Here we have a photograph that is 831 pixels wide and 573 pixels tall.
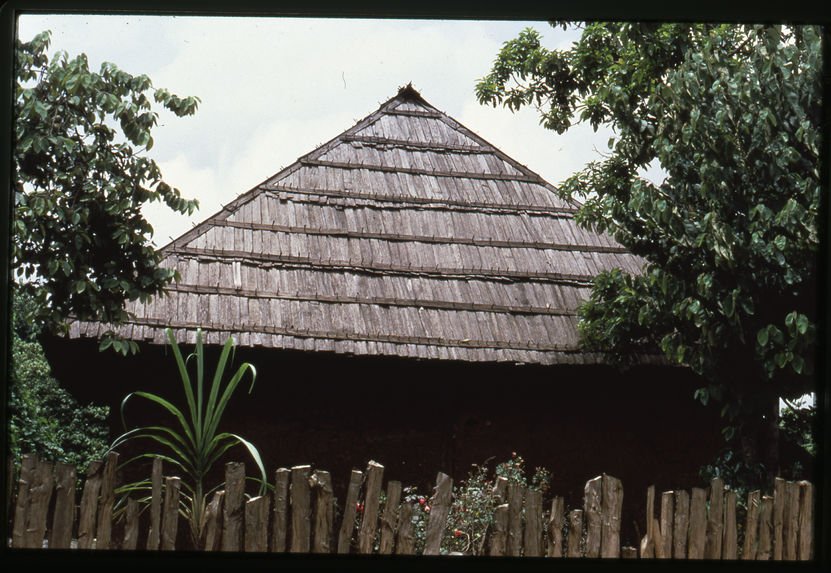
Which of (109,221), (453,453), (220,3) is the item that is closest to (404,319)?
(453,453)

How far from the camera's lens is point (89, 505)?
3037 mm

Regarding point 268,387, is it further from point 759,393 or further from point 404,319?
point 759,393

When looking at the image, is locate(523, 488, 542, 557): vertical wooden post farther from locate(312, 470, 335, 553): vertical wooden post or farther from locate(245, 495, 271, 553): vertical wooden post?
locate(245, 495, 271, 553): vertical wooden post

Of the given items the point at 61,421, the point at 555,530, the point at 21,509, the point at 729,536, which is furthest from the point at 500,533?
the point at 61,421

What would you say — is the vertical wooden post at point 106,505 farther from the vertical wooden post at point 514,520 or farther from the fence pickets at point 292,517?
the vertical wooden post at point 514,520

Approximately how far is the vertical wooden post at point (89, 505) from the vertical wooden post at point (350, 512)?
3.29 ft

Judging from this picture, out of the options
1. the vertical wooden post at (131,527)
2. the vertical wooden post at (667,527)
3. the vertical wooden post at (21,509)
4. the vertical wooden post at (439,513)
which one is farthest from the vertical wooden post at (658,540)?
the vertical wooden post at (21,509)

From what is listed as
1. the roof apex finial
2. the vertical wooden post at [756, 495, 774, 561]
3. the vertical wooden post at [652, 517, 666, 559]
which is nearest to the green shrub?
the roof apex finial

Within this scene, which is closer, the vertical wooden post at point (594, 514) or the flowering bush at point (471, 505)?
the vertical wooden post at point (594, 514)

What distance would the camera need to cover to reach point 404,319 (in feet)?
16.9

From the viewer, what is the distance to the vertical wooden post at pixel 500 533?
123 inches

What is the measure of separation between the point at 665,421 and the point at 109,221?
13.1ft

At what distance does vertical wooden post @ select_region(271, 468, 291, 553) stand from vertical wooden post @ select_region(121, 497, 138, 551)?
543 mm

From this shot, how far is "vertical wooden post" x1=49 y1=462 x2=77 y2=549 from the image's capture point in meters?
3.02
